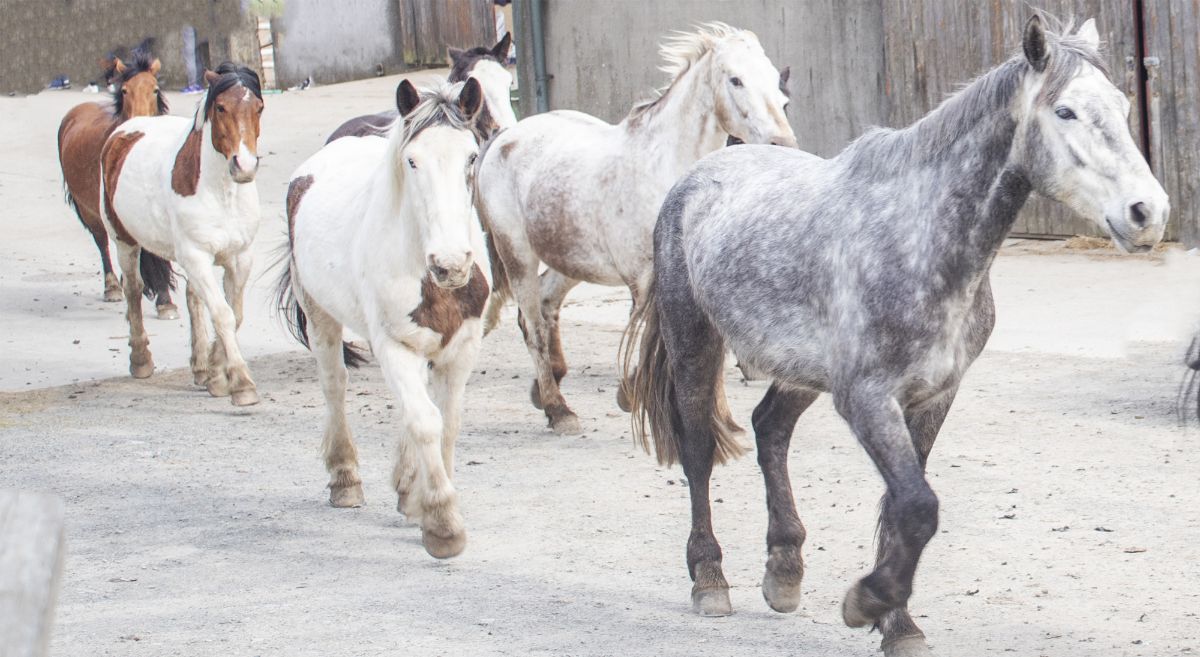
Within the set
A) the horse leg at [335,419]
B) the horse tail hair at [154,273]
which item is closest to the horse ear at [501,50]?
the horse leg at [335,419]

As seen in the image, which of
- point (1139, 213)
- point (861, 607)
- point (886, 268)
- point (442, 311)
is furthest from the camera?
point (442, 311)

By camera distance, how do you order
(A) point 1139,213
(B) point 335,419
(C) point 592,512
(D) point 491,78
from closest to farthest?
(A) point 1139,213
(C) point 592,512
(B) point 335,419
(D) point 491,78

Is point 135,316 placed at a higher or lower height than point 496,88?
lower

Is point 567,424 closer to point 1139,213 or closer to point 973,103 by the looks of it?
point 973,103

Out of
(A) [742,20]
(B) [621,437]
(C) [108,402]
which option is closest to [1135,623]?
(B) [621,437]

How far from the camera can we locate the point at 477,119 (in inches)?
210

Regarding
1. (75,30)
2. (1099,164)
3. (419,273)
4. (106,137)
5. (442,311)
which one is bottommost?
(442,311)

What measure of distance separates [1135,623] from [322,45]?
1958cm

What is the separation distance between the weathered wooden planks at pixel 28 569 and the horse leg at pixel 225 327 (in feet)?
22.1

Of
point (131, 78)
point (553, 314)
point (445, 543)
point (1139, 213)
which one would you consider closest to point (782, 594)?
point (445, 543)

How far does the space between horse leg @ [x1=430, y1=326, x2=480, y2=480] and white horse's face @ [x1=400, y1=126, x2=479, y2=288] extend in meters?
0.37

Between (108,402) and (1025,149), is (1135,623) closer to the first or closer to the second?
(1025,149)

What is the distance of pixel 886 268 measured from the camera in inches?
154

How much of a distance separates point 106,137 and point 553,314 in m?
3.95
